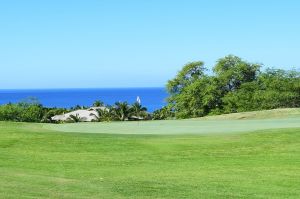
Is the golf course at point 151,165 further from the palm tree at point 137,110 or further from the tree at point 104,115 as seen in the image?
the palm tree at point 137,110

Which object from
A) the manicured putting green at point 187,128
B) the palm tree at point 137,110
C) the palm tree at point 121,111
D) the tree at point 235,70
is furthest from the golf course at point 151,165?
the palm tree at point 137,110

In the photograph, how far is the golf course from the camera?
1254cm

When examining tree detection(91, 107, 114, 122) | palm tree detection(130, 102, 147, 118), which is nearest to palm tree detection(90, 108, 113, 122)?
tree detection(91, 107, 114, 122)

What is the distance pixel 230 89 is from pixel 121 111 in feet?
62.5

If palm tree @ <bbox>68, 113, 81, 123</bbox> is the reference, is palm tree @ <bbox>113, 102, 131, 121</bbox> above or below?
→ above

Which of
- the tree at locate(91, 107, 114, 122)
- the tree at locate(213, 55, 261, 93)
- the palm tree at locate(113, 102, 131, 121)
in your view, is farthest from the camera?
the palm tree at locate(113, 102, 131, 121)

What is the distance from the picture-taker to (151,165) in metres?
17.8

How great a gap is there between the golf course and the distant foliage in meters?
53.4

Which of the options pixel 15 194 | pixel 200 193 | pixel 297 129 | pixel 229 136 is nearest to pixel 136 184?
pixel 200 193

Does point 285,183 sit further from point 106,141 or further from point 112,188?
point 106,141

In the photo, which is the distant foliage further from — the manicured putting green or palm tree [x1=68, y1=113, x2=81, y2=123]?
the manicured putting green

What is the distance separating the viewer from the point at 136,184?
43.7 ft

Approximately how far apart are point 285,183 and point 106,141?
33.2 ft

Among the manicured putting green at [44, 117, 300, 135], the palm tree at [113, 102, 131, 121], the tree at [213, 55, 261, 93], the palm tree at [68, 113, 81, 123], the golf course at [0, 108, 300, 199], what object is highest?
the tree at [213, 55, 261, 93]
